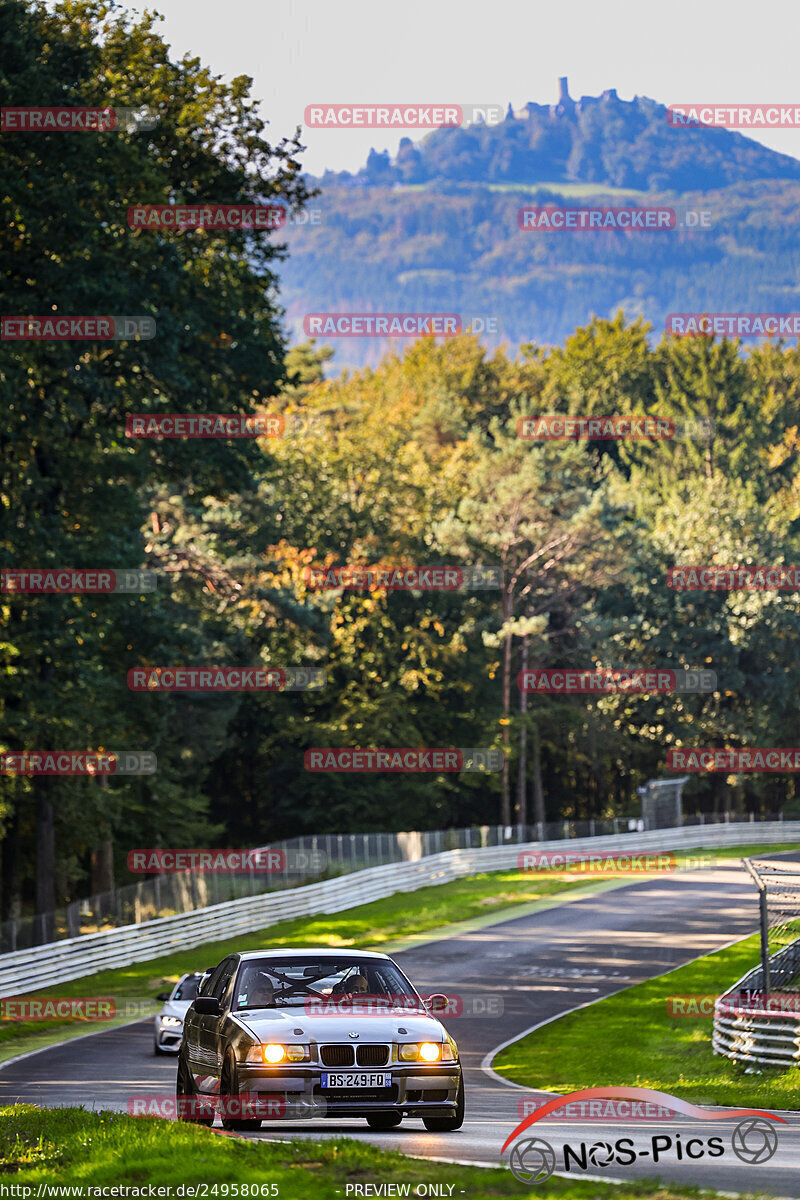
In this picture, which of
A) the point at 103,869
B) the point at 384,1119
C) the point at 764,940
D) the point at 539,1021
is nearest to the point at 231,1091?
the point at 384,1119

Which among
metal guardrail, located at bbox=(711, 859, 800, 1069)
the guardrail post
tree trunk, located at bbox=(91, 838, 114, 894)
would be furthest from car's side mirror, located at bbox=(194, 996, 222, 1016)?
tree trunk, located at bbox=(91, 838, 114, 894)

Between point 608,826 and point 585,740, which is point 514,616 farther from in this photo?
point 608,826

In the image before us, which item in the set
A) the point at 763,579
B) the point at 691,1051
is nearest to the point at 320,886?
the point at 691,1051

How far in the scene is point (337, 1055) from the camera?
9.84m

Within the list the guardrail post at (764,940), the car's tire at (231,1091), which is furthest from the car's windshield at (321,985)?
the guardrail post at (764,940)

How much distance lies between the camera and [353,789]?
66188mm

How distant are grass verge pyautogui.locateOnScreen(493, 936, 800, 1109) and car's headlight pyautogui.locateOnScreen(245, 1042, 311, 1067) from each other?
8160 millimetres

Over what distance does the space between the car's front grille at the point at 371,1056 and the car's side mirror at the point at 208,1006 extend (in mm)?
1441

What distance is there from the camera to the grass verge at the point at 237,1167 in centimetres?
805

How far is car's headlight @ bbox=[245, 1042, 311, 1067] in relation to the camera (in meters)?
9.85

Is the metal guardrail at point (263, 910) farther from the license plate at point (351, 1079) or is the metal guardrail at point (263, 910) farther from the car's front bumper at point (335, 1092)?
the license plate at point (351, 1079)

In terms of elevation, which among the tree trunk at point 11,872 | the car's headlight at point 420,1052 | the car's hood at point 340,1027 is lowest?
the tree trunk at point 11,872

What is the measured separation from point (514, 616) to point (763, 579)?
12.7 metres

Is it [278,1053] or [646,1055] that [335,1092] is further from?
[646,1055]
